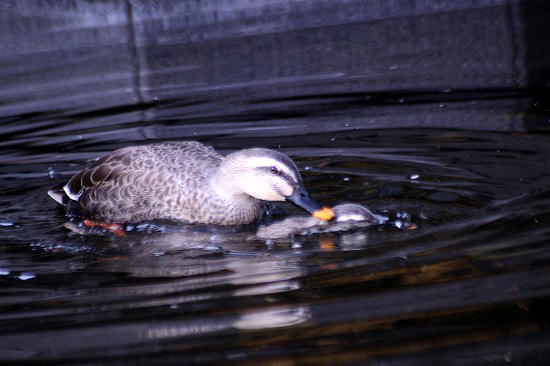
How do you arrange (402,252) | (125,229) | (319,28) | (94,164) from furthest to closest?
(319,28), (94,164), (125,229), (402,252)

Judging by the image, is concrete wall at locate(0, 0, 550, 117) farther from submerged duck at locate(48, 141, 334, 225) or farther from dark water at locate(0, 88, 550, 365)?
submerged duck at locate(48, 141, 334, 225)

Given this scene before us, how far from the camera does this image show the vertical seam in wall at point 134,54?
11352 mm

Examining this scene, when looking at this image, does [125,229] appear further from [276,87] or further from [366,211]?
[276,87]

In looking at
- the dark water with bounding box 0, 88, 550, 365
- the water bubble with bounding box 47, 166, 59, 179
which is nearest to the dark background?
the dark water with bounding box 0, 88, 550, 365

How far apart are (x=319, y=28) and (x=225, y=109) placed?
3.26m

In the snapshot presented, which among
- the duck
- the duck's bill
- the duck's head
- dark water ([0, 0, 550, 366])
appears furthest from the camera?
the duck's head

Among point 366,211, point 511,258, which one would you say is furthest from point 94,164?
point 511,258

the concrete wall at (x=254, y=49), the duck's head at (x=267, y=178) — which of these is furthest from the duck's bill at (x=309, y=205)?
the concrete wall at (x=254, y=49)

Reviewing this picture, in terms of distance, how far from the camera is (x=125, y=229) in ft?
23.9

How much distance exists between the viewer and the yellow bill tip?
662 cm

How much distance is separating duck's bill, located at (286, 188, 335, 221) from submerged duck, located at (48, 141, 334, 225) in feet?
0.13

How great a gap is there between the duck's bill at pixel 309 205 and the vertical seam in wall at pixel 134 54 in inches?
173

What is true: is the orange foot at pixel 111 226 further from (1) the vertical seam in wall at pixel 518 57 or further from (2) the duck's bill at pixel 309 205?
(1) the vertical seam in wall at pixel 518 57

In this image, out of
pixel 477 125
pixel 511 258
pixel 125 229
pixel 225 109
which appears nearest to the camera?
pixel 511 258
